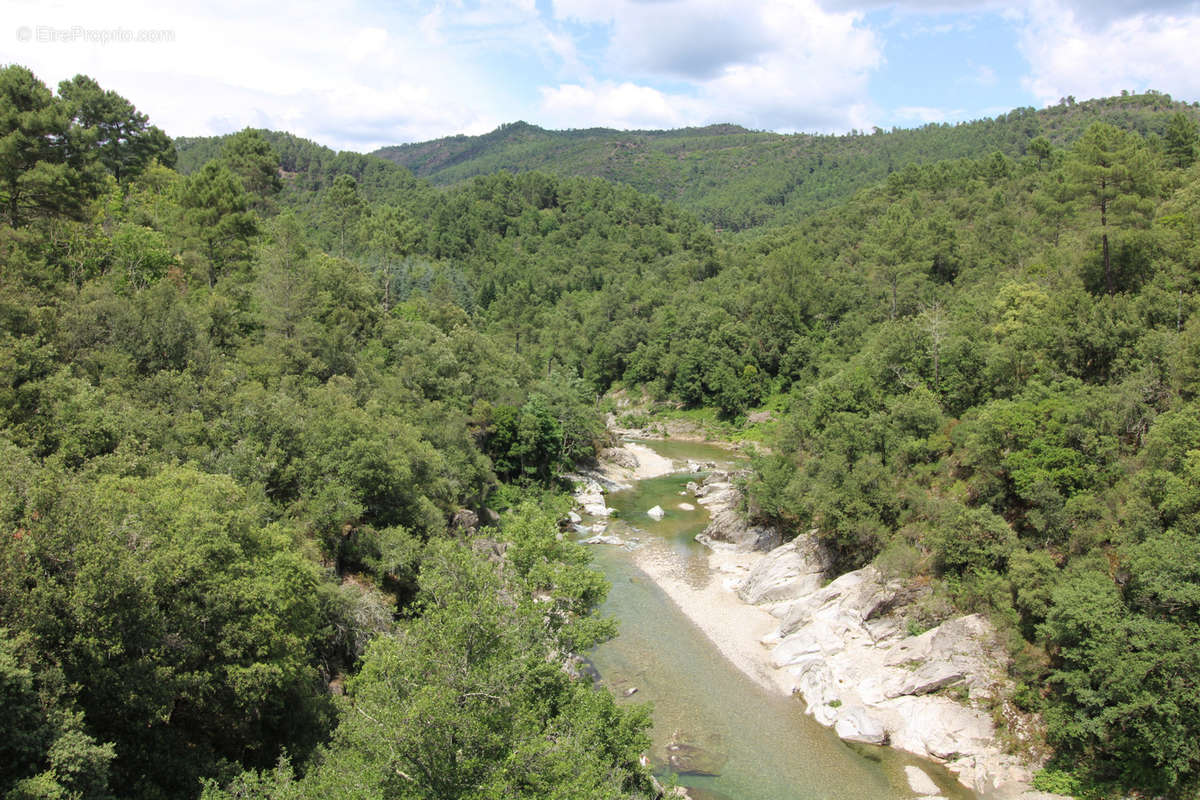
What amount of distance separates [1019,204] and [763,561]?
6392cm

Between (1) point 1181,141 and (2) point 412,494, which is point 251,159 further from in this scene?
(1) point 1181,141

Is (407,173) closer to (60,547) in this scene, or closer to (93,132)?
(93,132)

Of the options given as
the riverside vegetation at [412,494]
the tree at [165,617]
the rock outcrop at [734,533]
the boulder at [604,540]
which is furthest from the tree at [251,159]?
the tree at [165,617]

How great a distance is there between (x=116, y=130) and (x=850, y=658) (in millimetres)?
67368

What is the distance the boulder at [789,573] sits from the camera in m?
37.8

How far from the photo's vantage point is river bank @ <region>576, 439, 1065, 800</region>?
25.4 m

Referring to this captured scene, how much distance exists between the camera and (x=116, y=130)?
59094 mm

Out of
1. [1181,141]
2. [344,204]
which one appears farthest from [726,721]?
[344,204]

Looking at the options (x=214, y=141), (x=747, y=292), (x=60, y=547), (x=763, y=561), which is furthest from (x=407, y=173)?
(x=60, y=547)

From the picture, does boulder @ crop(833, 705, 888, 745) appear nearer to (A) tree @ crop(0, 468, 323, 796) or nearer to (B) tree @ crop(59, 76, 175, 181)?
(A) tree @ crop(0, 468, 323, 796)

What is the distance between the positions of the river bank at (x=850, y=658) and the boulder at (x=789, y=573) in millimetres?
57

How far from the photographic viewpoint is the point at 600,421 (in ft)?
227

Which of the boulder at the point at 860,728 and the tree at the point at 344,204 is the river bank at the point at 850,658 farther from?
the tree at the point at 344,204

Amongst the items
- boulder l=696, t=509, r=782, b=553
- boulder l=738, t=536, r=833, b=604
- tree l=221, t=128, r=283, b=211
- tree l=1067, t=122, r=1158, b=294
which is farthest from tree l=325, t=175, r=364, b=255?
tree l=1067, t=122, r=1158, b=294
